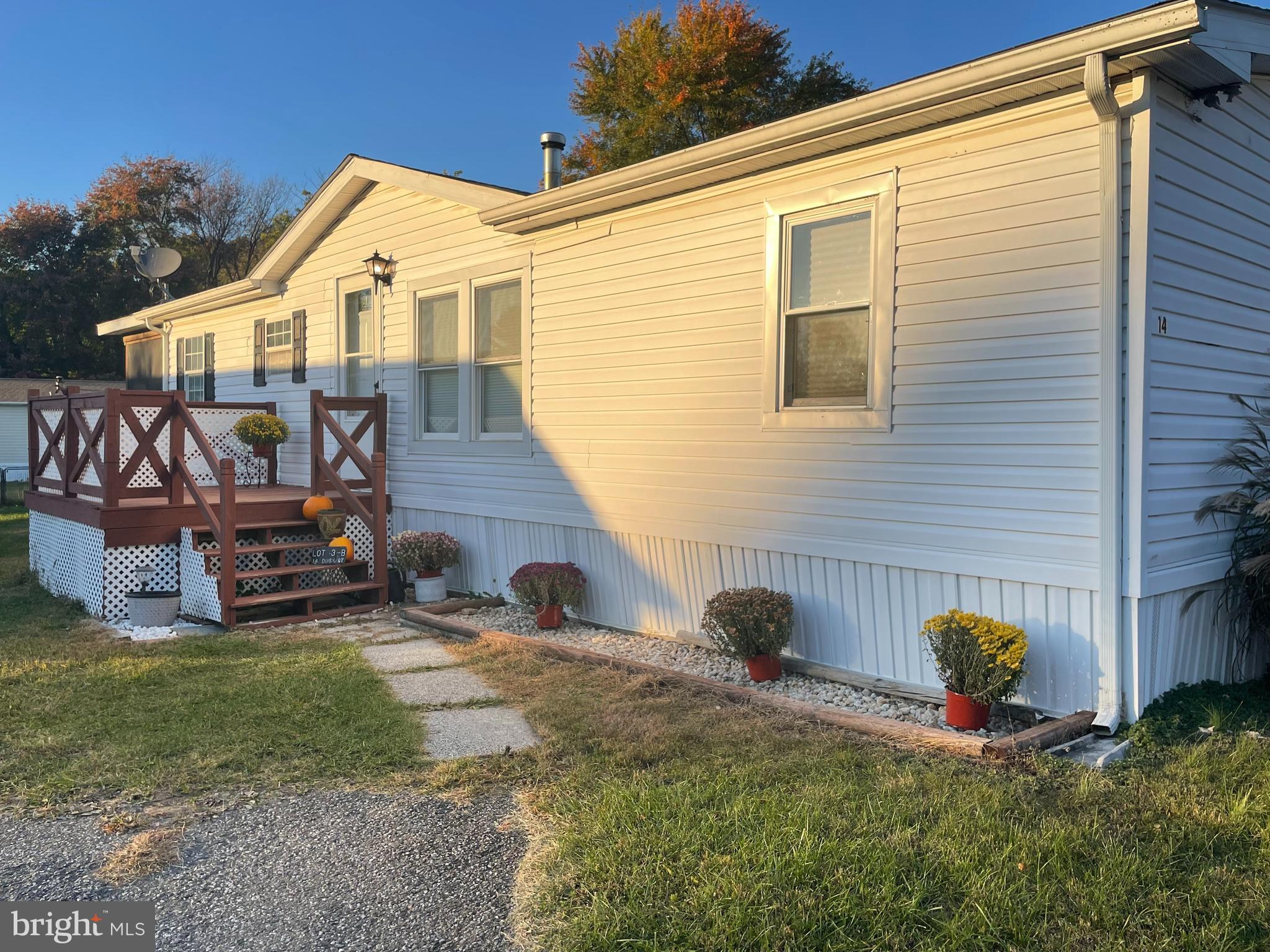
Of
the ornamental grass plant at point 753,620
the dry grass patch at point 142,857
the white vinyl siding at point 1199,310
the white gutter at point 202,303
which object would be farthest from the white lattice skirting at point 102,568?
the white vinyl siding at point 1199,310

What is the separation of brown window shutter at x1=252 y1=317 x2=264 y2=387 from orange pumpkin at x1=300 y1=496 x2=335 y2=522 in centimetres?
368

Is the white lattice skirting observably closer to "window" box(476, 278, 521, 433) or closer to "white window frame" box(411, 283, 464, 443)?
"white window frame" box(411, 283, 464, 443)

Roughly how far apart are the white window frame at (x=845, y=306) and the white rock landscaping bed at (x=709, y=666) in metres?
1.47

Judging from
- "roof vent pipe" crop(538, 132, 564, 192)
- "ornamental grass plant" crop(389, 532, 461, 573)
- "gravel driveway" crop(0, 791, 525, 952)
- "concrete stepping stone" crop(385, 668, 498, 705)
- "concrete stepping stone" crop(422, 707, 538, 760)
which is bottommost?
"concrete stepping stone" crop(385, 668, 498, 705)

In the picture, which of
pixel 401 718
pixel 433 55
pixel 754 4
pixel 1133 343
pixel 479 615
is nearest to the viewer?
pixel 1133 343

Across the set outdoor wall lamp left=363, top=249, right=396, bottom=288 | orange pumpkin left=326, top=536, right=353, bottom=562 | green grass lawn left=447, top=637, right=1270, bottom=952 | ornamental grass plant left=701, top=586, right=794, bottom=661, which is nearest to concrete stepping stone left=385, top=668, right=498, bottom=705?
green grass lawn left=447, top=637, right=1270, bottom=952

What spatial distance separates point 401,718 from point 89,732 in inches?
56.7

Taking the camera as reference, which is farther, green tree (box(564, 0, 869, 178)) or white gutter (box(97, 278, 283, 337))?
green tree (box(564, 0, 869, 178))

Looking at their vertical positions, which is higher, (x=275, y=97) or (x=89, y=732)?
(x=275, y=97)

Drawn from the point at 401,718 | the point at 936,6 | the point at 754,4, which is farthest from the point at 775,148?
the point at 936,6

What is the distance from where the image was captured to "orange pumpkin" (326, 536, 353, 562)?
7789mm

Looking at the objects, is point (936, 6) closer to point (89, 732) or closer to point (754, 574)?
point (754, 574)

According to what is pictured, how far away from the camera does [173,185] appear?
3130cm

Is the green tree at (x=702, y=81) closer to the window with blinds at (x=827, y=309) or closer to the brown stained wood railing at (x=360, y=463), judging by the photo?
the brown stained wood railing at (x=360, y=463)
